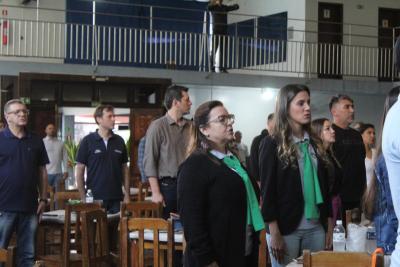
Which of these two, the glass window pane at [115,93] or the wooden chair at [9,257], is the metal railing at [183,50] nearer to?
the glass window pane at [115,93]

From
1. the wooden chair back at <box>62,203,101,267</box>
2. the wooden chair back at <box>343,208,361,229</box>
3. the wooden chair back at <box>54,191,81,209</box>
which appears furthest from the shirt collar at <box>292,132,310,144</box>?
the wooden chair back at <box>54,191,81,209</box>

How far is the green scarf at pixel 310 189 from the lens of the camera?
12.5ft

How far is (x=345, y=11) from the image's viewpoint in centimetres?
1811

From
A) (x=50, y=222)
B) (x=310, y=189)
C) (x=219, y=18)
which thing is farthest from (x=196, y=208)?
(x=219, y=18)

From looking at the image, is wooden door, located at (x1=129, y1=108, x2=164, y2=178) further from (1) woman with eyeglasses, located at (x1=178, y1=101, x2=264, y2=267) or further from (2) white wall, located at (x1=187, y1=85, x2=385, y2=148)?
(1) woman with eyeglasses, located at (x1=178, y1=101, x2=264, y2=267)

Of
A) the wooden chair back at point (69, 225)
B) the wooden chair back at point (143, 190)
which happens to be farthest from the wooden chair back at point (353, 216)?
the wooden chair back at point (143, 190)

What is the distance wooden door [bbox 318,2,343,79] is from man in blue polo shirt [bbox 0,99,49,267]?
11.6 meters

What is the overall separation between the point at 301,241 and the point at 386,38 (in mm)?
15509

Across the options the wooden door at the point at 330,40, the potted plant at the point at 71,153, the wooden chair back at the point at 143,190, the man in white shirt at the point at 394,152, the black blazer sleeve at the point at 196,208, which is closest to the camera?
the man in white shirt at the point at 394,152

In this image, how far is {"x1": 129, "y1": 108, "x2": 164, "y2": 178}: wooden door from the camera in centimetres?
1405

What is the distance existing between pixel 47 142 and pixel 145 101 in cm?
300

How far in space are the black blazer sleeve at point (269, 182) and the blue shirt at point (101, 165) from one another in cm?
367

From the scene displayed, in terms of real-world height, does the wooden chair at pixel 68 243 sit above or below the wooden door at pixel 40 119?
below

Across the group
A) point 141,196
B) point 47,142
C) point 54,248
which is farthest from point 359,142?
point 47,142
